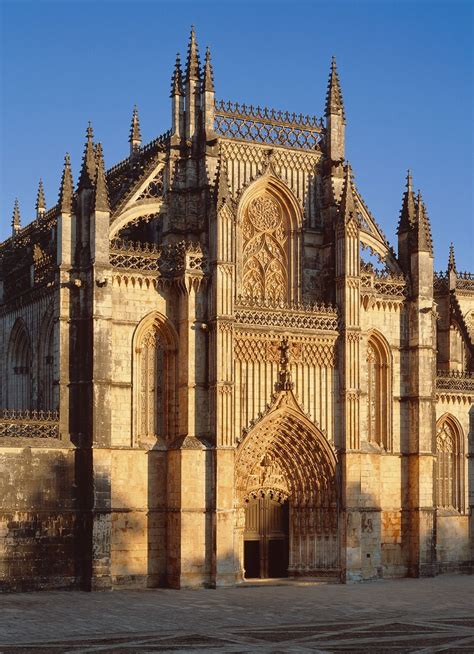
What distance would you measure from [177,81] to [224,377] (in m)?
11.9

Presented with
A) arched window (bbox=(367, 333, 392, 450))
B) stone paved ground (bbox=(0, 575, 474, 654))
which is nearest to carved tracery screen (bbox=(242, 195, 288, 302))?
arched window (bbox=(367, 333, 392, 450))

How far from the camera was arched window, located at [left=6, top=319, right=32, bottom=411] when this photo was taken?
50719 mm

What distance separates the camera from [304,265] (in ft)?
163

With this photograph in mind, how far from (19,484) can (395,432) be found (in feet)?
51.0

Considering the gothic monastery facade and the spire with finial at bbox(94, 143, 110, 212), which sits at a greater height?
Result: the spire with finial at bbox(94, 143, 110, 212)

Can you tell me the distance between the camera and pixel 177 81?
47.9 metres

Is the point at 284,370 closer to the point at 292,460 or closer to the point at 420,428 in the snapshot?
the point at 292,460

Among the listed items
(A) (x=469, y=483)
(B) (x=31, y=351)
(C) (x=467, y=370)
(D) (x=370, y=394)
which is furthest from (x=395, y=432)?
(B) (x=31, y=351)

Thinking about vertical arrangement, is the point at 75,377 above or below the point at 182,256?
below

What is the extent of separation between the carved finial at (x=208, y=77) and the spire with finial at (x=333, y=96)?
555 centimetres

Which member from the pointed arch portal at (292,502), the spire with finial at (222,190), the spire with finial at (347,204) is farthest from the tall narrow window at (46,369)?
the spire with finial at (347,204)

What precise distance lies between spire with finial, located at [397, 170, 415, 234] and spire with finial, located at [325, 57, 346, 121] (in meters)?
3.99

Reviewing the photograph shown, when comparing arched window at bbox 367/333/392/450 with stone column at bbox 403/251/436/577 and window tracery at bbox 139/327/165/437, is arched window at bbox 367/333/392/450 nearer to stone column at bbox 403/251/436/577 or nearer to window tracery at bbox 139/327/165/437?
stone column at bbox 403/251/436/577

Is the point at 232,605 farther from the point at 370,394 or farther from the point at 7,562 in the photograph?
the point at 370,394
